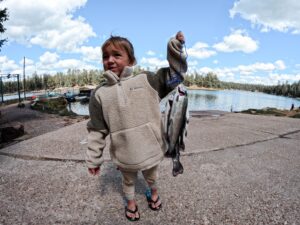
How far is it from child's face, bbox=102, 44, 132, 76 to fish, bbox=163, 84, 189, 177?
0.62 meters

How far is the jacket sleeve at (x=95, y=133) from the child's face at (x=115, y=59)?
31 cm

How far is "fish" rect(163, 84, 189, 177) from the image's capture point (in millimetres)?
2100

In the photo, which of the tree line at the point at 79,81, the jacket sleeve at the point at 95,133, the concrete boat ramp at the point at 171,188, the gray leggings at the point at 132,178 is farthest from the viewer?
the tree line at the point at 79,81

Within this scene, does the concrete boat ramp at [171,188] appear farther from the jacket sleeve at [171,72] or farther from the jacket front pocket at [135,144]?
the jacket sleeve at [171,72]

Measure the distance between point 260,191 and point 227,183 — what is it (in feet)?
1.51

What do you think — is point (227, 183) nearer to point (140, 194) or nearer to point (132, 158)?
point (140, 194)

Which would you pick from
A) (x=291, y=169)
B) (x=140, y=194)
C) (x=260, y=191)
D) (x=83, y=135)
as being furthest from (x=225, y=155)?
(x=83, y=135)

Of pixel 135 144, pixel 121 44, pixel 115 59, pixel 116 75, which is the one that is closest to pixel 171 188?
pixel 135 144

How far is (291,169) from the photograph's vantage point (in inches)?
172

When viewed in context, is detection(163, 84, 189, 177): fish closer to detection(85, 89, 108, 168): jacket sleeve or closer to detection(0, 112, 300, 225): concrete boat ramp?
detection(85, 89, 108, 168): jacket sleeve

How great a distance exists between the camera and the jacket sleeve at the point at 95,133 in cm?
251

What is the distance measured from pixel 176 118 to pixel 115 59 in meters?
0.87

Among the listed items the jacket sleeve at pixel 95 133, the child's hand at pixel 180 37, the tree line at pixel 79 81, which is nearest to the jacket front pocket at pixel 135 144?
the jacket sleeve at pixel 95 133

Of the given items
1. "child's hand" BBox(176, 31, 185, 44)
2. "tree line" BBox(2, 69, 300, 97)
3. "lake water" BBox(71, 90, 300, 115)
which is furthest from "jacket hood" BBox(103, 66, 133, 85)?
"tree line" BBox(2, 69, 300, 97)
